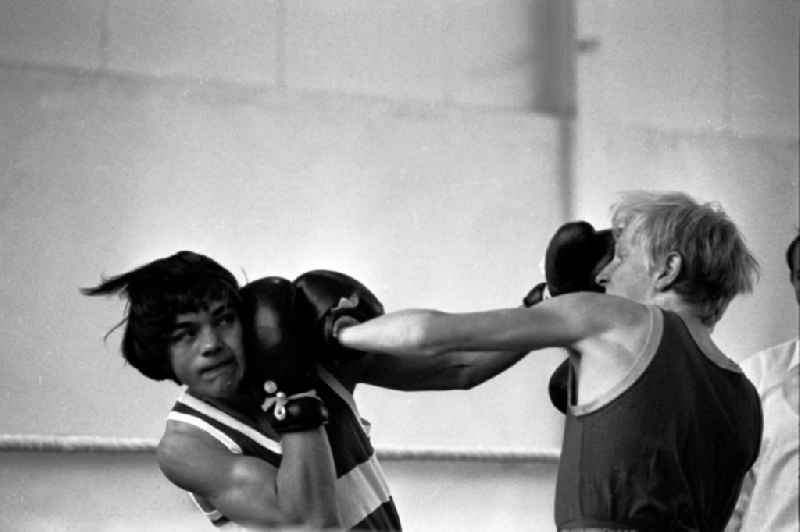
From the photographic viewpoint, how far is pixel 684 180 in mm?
A: 4258

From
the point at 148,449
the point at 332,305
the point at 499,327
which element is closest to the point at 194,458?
the point at 332,305

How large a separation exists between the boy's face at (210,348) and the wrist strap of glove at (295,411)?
11 cm

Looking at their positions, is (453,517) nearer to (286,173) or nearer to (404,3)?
(286,173)

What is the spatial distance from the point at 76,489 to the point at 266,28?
143 centimetres

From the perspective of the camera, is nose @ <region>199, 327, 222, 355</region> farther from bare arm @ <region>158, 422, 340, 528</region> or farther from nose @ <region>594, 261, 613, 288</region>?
nose @ <region>594, 261, 613, 288</region>

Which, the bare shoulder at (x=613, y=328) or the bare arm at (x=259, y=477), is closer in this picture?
A: the bare shoulder at (x=613, y=328)

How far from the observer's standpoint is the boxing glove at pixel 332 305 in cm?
173

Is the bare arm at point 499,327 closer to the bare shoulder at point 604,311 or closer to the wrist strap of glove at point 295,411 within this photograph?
the bare shoulder at point 604,311

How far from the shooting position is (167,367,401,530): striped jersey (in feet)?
6.23

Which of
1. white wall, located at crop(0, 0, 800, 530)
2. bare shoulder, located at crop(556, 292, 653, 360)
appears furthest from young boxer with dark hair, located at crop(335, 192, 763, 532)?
white wall, located at crop(0, 0, 800, 530)

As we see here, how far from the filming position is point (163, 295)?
188 cm

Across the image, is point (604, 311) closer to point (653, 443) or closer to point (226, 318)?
point (653, 443)

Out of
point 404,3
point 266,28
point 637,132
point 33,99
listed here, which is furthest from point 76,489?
point 637,132

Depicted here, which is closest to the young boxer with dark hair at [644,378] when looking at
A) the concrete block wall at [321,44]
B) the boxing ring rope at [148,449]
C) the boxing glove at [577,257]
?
the boxing glove at [577,257]
